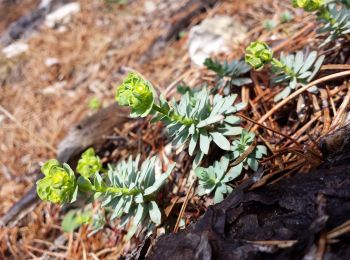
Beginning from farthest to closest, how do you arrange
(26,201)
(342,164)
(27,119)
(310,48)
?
(27,119)
(26,201)
(310,48)
(342,164)

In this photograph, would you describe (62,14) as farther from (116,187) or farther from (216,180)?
(216,180)

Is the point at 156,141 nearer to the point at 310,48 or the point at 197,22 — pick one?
the point at 310,48

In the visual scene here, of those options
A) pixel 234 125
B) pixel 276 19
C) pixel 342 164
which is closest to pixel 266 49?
pixel 234 125

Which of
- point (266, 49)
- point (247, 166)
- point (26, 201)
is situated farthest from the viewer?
point (26, 201)

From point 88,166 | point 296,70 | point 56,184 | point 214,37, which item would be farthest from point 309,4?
point 56,184

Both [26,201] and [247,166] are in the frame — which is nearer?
[247,166]

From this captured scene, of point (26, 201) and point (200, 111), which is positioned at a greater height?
point (200, 111)
